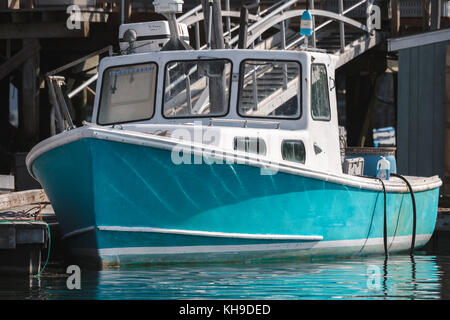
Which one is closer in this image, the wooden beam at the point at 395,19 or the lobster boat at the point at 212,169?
the lobster boat at the point at 212,169

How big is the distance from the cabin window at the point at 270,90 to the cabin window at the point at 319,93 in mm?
214

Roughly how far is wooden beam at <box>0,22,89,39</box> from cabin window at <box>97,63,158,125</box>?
7.67 m

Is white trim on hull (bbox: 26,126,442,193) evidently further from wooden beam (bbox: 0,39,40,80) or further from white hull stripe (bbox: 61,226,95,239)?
wooden beam (bbox: 0,39,40,80)

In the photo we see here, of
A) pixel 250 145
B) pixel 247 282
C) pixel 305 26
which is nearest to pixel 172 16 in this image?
pixel 305 26

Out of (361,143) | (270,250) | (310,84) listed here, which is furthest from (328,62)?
(361,143)

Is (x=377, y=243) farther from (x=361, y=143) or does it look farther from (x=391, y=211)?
(x=361, y=143)

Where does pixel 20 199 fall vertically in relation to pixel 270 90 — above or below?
below

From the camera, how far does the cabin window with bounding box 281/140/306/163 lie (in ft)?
39.9

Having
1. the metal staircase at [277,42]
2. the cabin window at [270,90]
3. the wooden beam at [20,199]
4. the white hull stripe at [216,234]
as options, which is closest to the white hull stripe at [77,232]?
the white hull stripe at [216,234]

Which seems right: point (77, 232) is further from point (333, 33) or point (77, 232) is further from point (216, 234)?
point (333, 33)

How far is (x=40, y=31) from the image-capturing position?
20.4 metres

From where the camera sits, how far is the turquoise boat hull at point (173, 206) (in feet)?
36.8

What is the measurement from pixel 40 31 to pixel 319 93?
8.97 metres

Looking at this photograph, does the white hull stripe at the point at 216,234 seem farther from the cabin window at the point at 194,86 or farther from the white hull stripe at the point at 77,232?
the cabin window at the point at 194,86
